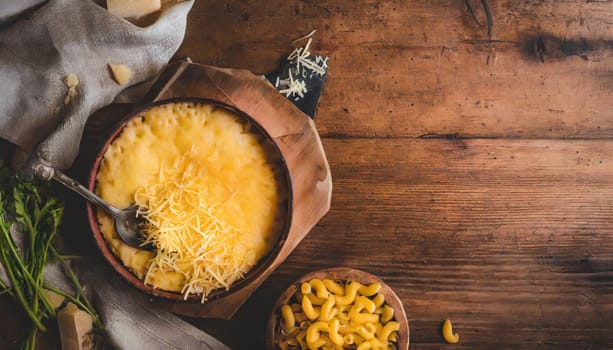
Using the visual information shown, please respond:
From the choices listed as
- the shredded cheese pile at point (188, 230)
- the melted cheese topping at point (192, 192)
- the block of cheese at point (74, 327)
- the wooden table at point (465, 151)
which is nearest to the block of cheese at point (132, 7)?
the wooden table at point (465, 151)

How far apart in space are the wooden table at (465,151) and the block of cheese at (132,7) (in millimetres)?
170

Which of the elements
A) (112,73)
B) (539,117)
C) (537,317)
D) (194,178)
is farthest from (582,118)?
(112,73)

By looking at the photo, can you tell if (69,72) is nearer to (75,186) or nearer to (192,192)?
(75,186)

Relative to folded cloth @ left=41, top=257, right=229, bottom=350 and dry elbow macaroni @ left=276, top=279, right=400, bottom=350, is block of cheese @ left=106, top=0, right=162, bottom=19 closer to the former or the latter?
folded cloth @ left=41, top=257, right=229, bottom=350

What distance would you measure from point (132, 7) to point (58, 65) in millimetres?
327

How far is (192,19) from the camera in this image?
2166 millimetres

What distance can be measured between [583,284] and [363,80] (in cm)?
117

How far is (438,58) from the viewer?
2.22 m

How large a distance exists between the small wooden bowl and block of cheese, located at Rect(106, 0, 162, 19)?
3.62ft

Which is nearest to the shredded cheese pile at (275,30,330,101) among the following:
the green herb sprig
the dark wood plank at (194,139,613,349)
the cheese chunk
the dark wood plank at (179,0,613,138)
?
the dark wood plank at (179,0,613,138)

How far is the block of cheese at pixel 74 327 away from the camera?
1950mm

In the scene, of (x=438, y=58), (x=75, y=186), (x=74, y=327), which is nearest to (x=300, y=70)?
(x=438, y=58)

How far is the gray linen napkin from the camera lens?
1.97 meters

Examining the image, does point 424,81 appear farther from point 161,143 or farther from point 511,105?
point 161,143
